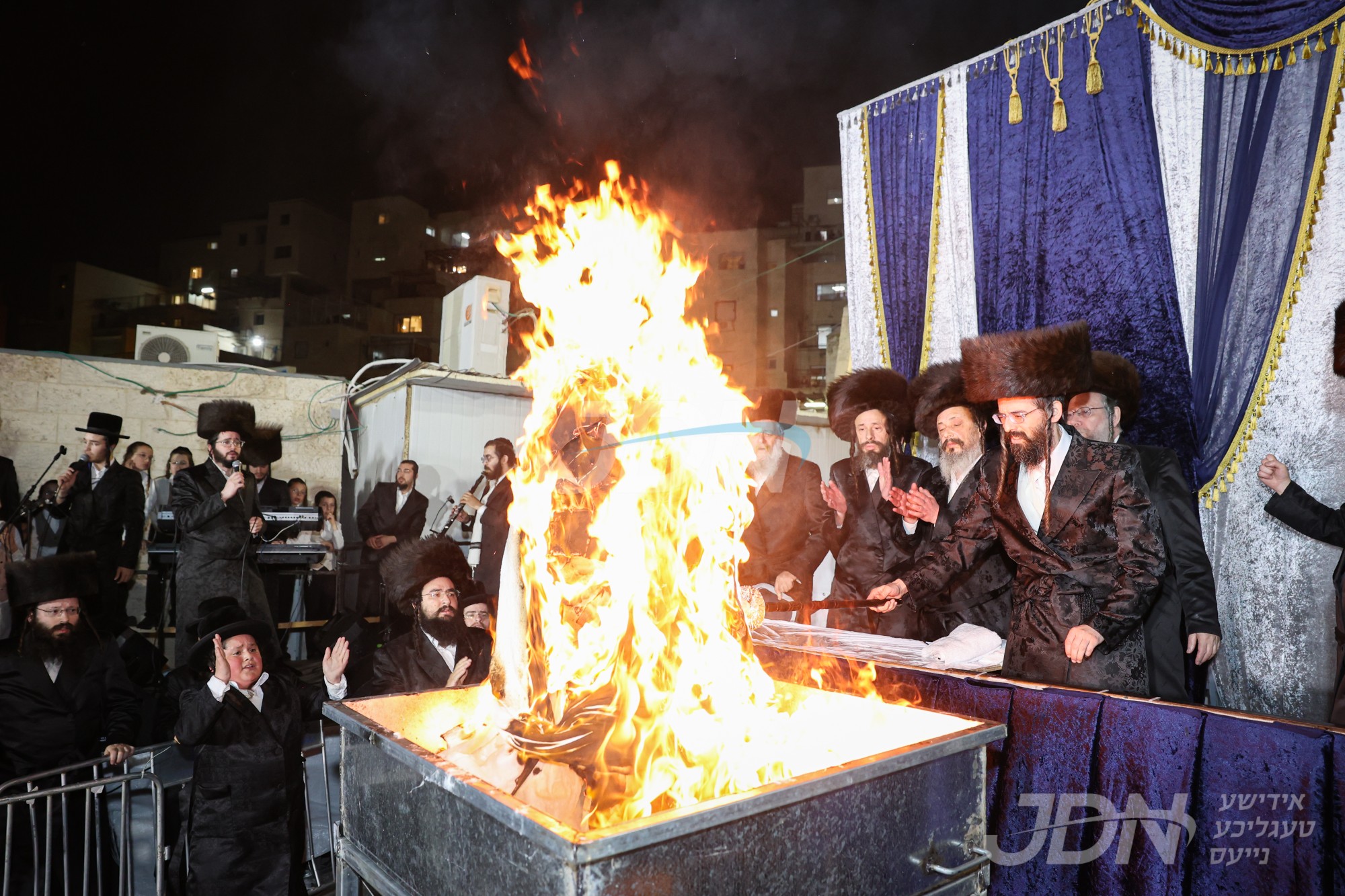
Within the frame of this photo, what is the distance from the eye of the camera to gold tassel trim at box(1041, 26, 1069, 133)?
16.1 ft

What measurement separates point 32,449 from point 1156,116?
12.7 meters

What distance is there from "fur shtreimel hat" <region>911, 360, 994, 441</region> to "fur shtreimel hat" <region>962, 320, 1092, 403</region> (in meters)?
1.21

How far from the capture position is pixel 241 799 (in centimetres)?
380

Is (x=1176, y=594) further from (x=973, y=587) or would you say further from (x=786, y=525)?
(x=786, y=525)

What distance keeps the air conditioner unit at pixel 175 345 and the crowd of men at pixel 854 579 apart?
6717 mm

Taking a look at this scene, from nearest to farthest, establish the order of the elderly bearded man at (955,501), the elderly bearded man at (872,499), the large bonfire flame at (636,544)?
1. the large bonfire flame at (636,544)
2. the elderly bearded man at (955,501)
3. the elderly bearded man at (872,499)

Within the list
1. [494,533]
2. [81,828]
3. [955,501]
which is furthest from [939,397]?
[81,828]

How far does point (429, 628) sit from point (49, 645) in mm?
2097

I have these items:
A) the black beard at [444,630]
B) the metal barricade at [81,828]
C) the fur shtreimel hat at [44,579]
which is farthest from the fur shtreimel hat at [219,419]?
the metal barricade at [81,828]

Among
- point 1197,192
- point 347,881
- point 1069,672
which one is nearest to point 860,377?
point 1197,192

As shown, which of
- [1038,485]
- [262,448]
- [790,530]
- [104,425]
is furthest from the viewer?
[262,448]

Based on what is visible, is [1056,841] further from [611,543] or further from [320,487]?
[320,487]

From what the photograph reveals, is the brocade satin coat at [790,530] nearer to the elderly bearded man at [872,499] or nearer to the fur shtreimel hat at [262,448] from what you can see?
the elderly bearded man at [872,499]

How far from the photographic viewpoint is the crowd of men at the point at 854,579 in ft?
10.4
